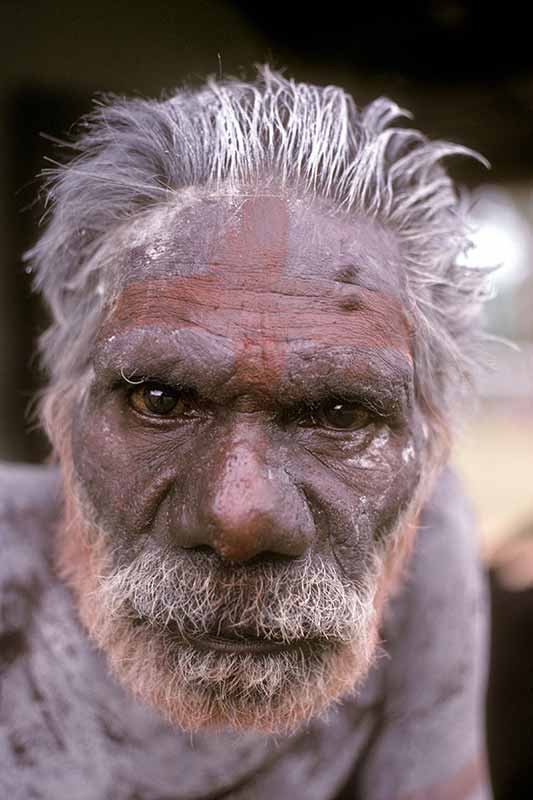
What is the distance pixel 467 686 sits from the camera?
1962 millimetres

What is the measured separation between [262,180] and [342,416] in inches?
18.1

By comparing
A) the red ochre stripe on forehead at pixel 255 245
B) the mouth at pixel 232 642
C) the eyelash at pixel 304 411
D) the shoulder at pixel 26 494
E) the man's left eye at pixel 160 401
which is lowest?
the mouth at pixel 232 642

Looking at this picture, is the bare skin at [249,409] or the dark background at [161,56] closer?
the bare skin at [249,409]

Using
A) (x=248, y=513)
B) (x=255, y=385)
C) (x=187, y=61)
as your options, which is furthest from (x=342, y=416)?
(x=187, y=61)

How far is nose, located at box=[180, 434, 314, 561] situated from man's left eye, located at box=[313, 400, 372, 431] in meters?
0.15

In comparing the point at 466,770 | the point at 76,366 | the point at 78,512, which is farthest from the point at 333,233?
the point at 466,770

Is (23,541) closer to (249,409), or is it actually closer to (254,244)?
(249,409)

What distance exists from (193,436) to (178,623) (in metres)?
0.31

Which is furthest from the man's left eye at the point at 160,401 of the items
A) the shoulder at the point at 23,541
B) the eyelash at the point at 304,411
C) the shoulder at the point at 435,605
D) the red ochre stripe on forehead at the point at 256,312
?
the shoulder at the point at 435,605

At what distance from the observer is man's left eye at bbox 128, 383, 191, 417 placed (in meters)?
1.35

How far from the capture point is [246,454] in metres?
1.24

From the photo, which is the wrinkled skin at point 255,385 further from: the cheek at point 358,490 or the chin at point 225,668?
the chin at point 225,668

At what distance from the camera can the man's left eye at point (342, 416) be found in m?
1.36

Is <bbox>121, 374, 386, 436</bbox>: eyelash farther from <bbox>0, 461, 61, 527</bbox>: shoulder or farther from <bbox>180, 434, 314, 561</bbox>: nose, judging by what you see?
<bbox>0, 461, 61, 527</bbox>: shoulder
